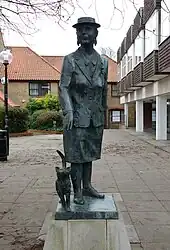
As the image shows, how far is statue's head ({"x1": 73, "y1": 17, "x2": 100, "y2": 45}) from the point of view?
14.0 ft

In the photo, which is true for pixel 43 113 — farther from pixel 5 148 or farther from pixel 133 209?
pixel 133 209

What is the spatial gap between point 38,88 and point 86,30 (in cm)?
4238

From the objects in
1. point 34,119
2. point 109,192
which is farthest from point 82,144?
point 34,119

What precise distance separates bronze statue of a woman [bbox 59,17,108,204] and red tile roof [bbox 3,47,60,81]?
135 ft

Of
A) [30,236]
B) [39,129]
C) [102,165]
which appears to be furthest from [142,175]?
[39,129]

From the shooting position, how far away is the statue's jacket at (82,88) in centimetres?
435

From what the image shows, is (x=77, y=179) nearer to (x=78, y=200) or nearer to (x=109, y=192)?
(x=78, y=200)

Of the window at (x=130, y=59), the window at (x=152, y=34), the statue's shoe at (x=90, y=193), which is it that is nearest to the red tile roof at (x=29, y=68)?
the window at (x=130, y=59)

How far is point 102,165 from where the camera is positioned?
42.0ft

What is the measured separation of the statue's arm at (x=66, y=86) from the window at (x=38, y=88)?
41.9m

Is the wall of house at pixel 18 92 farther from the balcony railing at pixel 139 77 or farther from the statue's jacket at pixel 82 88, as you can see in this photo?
the statue's jacket at pixel 82 88

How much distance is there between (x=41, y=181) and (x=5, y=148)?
15.8 feet

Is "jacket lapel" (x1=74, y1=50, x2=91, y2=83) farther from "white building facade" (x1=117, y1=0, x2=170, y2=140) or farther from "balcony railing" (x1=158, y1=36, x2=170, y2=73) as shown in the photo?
"balcony railing" (x1=158, y1=36, x2=170, y2=73)

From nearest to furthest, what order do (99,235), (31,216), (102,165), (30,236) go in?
(99,235)
(30,236)
(31,216)
(102,165)
